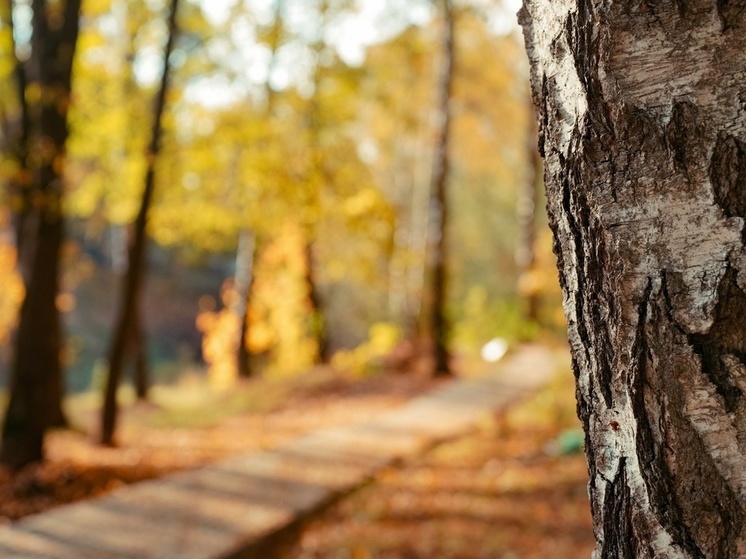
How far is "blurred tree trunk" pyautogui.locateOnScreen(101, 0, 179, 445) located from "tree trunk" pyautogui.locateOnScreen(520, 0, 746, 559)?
7165 millimetres

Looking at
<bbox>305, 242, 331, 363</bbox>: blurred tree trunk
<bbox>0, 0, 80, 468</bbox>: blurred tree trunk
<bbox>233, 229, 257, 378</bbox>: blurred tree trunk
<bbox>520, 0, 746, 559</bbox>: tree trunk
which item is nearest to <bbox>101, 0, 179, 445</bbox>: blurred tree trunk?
<bbox>0, 0, 80, 468</bbox>: blurred tree trunk

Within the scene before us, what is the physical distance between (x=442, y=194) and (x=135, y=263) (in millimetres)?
5703

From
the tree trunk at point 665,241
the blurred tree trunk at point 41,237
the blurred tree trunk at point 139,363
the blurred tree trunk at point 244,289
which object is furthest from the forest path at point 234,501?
the blurred tree trunk at point 139,363

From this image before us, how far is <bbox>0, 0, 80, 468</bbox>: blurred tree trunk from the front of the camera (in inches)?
Answer: 272

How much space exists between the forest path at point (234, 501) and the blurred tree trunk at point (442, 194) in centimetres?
321

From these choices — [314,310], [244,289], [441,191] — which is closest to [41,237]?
[441,191]

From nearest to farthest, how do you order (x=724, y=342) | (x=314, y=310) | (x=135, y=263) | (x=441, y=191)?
(x=724, y=342) < (x=135, y=263) < (x=441, y=191) < (x=314, y=310)

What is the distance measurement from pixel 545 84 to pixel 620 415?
0.48 m

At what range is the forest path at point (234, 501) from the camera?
5.06 m

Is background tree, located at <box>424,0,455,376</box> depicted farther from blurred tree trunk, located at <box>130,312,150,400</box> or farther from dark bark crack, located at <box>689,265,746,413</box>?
dark bark crack, located at <box>689,265,746,413</box>

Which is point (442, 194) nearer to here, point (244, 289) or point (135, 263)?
point (244, 289)

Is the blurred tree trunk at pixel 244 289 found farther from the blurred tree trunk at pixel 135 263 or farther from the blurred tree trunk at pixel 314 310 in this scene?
the blurred tree trunk at pixel 135 263

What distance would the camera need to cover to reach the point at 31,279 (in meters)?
7.13

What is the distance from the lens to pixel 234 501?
6.09 metres
